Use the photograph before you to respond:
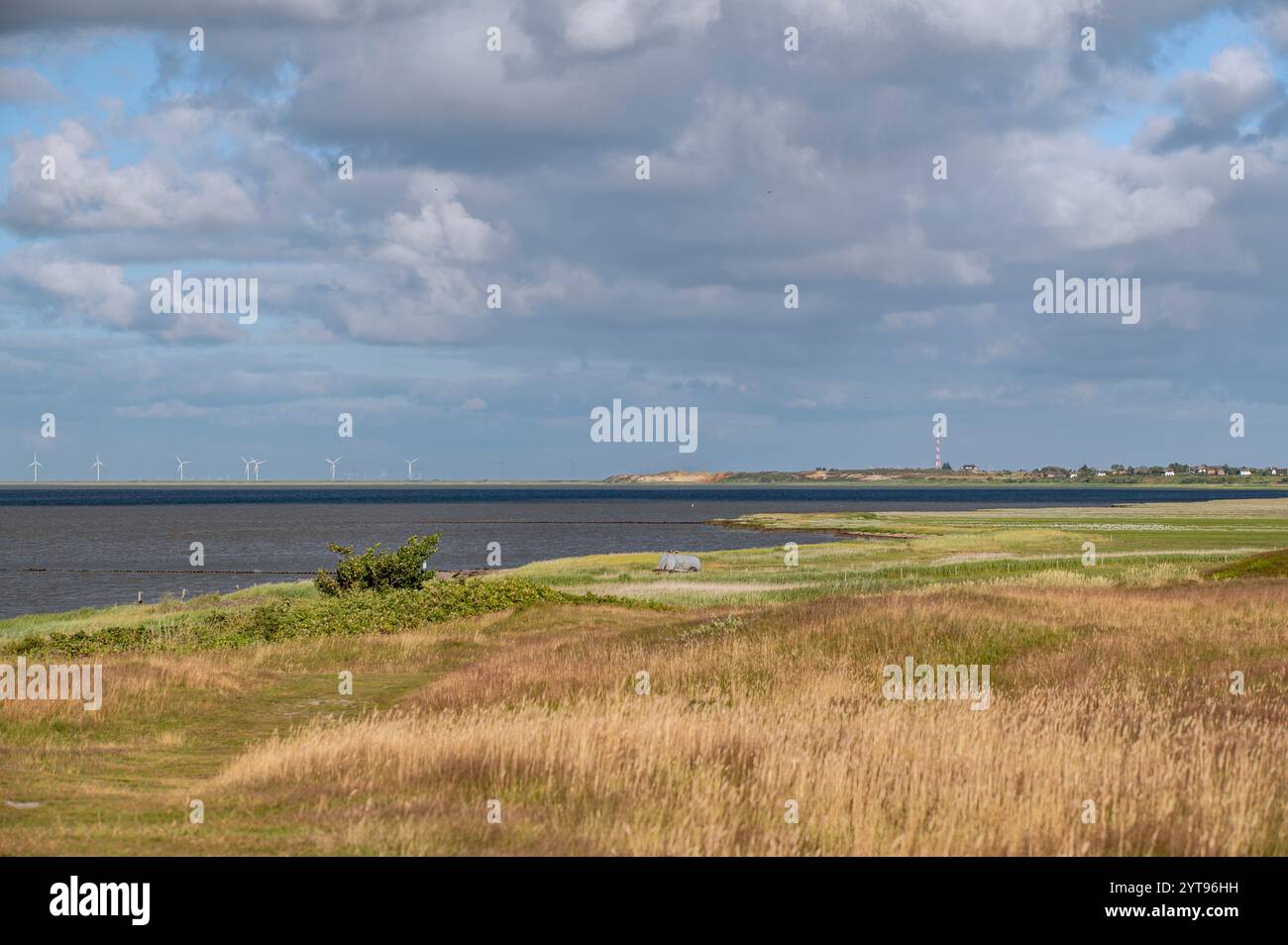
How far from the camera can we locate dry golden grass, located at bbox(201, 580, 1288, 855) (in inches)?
457

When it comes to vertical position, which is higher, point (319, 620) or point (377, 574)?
point (377, 574)

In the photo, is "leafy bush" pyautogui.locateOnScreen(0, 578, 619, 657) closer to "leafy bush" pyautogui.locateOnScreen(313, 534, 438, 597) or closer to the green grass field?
the green grass field

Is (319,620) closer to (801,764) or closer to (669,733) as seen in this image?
(669,733)

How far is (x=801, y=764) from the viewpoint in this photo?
14031 mm

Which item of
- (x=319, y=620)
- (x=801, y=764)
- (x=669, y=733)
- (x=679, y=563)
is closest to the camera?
(x=801, y=764)

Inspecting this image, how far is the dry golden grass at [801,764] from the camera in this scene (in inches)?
457

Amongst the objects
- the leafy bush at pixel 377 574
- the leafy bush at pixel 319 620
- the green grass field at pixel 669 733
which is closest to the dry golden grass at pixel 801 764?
the green grass field at pixel 669 733

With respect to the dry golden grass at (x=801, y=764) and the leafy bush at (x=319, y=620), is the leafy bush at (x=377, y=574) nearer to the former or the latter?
the leafy bush at (x=319, y=620)

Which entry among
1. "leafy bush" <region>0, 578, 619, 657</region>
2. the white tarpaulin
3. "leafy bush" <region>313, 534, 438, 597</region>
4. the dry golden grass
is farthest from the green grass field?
the white tarpaulin

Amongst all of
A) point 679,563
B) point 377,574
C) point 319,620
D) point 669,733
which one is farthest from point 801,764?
point 679,563
